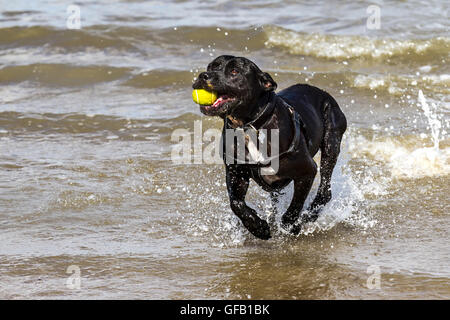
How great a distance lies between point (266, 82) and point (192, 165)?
9.82ft

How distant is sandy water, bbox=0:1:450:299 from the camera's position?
5.05 metres

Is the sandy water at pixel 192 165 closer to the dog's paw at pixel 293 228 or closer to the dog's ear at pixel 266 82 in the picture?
the dog's paw at pixel 293 228

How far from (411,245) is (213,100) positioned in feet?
6.23

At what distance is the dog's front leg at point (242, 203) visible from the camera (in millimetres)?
5367

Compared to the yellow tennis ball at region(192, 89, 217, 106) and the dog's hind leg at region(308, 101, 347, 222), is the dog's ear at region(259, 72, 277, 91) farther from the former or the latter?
the dog's hind leg at region(308, 101, 347, 222)

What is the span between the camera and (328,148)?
6301 millimetres

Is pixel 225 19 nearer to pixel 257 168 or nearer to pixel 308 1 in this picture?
pixel 308 1

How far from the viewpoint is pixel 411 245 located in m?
5.51

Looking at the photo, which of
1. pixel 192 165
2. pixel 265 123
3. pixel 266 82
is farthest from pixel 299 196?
pixel 192 165

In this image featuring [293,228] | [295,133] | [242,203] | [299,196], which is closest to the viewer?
[295,133]

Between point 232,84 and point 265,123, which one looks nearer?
point 232,84

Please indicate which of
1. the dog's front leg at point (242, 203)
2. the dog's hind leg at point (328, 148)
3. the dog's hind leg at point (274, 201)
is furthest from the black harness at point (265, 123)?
the dog's hind leg at point (274, 201)

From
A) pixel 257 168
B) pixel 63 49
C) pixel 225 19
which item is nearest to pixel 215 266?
pixel 257 168

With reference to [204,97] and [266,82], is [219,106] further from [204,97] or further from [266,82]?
[266,82]
